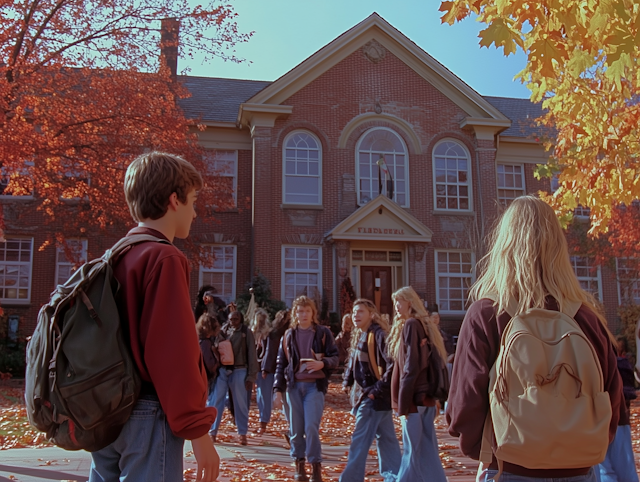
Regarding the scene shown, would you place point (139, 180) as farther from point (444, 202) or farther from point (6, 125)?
point (444, 202)

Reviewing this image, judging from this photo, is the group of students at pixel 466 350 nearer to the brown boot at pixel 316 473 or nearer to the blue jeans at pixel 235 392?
the brown boot at pixel 316 473

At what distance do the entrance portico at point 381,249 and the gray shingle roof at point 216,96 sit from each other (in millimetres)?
6185

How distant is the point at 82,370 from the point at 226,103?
947 inches

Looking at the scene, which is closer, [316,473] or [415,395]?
[415,395]

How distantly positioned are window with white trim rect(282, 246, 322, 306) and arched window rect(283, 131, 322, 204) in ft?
5.61

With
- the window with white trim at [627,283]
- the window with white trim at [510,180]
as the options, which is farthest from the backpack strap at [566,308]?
the window with white trim at [627,283]

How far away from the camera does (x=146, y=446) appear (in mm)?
2346

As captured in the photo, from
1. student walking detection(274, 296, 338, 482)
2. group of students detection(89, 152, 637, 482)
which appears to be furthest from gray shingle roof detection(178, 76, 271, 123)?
group of students detection(89, 152, 637, 482)

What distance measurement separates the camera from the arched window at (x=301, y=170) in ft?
74.4

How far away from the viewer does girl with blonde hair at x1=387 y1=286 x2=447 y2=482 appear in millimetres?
5969

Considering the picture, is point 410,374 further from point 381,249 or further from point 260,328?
point 381,249

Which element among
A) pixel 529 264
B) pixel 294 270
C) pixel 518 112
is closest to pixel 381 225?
pixel 294 270

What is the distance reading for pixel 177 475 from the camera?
2426 mm

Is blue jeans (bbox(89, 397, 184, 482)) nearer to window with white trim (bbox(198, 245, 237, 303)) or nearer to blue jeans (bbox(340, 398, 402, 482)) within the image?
blue jeans (bbox(340, 398, 402, 482))
